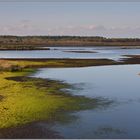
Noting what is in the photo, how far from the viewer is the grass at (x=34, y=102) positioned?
19.1 metres

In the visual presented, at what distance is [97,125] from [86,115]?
2.23 meters

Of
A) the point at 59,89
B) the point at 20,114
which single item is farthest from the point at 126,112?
the point at 59,89

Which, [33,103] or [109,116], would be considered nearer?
[109,116]

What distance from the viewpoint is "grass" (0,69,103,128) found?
19125mm

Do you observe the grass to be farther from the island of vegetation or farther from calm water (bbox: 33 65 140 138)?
calm water (bbox: 33 65 140 138)

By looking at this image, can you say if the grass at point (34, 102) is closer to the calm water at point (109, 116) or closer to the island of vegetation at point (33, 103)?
the island of vegetation at point (33, 103)

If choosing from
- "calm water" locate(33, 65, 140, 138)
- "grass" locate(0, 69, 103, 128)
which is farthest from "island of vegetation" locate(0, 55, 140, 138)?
"calm water" locate(33, 65, 140, 138)

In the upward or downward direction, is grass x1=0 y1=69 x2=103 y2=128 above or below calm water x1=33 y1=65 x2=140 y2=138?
above

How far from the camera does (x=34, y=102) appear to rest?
906 inches

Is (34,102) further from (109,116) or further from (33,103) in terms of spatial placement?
(109,116)

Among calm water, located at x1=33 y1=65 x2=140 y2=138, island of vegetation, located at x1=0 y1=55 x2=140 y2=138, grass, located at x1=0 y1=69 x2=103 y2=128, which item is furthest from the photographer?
grass, located at x1=0 y1=69 x2=103 y2=128

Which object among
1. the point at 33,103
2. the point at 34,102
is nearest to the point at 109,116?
the point at 33,103

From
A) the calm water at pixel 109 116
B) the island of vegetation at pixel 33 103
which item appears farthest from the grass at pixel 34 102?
the calm water at pixel 109 116

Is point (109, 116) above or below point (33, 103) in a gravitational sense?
below
